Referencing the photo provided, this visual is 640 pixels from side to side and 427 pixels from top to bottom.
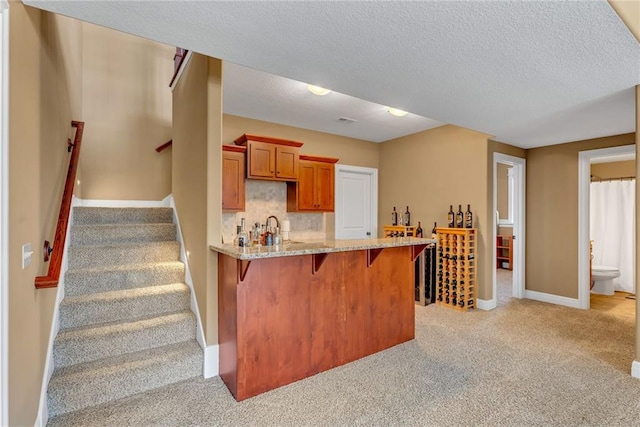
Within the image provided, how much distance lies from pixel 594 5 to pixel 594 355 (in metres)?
2.99

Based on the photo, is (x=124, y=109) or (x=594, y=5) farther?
(x=124, y=109)

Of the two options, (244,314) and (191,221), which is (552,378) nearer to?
(244,314)

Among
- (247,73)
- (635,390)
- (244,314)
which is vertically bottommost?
(635,390)

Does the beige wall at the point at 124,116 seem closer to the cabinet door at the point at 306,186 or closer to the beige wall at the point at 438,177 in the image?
the cabinet door at the point at 306,186

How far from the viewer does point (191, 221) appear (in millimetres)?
3023

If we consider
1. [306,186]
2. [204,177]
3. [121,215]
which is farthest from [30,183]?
[306,186]

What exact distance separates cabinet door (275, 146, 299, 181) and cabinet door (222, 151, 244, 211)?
0.51 meters

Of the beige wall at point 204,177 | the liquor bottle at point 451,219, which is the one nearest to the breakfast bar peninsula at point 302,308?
the beige wall at point 204,177

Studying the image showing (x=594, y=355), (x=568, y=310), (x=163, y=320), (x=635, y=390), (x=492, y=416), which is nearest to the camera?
(x=492, y=416)

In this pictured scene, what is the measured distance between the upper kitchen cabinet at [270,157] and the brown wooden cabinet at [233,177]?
11 centimetres

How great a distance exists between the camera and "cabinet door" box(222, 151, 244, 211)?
3984 millimetres

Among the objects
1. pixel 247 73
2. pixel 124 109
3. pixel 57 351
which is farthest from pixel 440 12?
pixel 124 109

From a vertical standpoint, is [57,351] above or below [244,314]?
below

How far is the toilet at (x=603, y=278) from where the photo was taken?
16.6 feet
